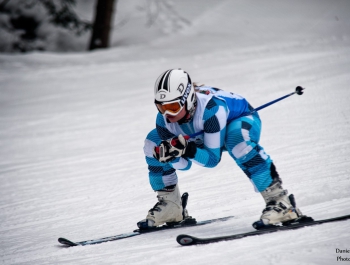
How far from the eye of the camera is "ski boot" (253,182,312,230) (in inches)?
154

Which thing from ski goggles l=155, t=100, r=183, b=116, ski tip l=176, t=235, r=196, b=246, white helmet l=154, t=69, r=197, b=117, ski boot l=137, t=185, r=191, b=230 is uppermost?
white helmet l=154, t=69, r=197, b=117

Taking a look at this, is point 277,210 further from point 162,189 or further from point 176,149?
point 162,189

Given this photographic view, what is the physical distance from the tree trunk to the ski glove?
14763 mm

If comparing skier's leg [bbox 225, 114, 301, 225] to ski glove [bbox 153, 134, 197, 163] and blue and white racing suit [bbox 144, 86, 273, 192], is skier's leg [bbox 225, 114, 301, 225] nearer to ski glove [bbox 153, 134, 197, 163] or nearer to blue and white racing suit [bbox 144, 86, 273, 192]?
blue and white racing suit [bbox 144, 86, 273, 192]

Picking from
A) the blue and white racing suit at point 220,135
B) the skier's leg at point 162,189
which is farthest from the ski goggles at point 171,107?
the skier's leg at point 162,189

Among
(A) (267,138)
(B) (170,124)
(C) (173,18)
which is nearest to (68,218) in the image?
(B) (170,124)

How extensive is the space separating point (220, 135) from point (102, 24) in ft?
49.3

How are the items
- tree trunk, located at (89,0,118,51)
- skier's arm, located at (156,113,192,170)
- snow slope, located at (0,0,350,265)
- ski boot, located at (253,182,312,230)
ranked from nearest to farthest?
ski boot, located at (253,182,312,230) → snow slope, located at (0,0,350,265) → skier's arm, located at (156,113,192,170) → tree trunk, located at (89,0,118,51)

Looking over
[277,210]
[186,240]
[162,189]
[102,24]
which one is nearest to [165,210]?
[162,189]

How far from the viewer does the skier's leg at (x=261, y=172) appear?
3.95 m

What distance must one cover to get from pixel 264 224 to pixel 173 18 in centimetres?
1788

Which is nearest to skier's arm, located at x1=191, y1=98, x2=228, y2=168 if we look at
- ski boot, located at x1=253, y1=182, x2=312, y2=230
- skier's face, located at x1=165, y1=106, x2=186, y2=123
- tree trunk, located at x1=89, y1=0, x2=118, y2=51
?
skier's face, located at x1=165, y1=106, x2=186, y2=123

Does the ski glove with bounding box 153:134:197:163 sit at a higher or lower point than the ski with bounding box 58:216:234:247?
higher

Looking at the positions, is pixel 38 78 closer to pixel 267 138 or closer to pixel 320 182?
pixel 267 138
